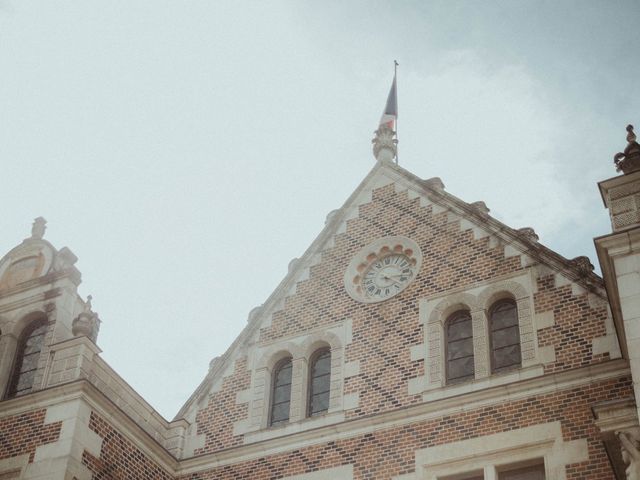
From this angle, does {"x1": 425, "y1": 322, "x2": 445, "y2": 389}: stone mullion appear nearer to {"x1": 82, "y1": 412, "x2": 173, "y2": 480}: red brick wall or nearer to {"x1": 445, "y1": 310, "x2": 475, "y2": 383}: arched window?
{"x1": 445, "y1": 310, "x2": 475, "y2": 383}: arched window

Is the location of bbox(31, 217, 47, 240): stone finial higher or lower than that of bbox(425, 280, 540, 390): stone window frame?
higher

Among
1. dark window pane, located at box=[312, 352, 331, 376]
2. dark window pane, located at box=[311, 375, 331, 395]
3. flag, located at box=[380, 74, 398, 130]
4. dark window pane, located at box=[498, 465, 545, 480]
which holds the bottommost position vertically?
dark window pane, located at box=[498, 465, 545, 480]

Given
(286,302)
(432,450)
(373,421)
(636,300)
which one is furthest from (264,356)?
(636,300)

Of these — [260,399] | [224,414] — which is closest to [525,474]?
[260,399]

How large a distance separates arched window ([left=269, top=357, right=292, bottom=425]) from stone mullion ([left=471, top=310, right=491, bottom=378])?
3730 millimetres

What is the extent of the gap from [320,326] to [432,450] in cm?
390

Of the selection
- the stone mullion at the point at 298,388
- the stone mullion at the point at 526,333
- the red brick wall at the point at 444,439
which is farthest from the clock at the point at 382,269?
the red brick wall at the point at 444,439

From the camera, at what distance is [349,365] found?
63.6 ft

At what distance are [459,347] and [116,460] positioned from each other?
614 cm

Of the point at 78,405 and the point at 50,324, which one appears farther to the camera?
the point at 50,324

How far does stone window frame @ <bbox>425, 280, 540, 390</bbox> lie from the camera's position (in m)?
17.9

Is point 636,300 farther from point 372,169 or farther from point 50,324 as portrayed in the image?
point 50,324

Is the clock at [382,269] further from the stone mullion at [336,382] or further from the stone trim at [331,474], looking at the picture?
the stone trim at [331,474]

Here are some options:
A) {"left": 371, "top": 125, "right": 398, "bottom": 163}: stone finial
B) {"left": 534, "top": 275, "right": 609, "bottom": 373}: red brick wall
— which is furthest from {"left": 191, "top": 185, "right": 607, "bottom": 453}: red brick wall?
{"left": 371, "top": 125, "right": 398, "bottom": 163}: stone finial
